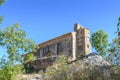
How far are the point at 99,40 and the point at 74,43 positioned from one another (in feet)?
11.3

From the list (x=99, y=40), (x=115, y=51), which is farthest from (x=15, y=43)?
(x=99, y=40)

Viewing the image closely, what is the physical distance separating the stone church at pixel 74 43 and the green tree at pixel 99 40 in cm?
136

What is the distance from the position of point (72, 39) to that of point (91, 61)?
21.5 metres

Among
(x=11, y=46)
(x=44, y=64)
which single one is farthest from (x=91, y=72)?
(x=44, y=64)

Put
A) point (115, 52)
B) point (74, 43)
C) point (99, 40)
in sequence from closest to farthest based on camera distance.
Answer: point (115, 52)
point (99, 40)
point (74, 43)

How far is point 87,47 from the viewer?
3659cm

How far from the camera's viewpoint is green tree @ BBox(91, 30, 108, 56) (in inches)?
1346

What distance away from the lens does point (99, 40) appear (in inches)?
1382

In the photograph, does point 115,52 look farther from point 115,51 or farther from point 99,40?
point 99,40

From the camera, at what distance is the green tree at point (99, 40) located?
112 feet

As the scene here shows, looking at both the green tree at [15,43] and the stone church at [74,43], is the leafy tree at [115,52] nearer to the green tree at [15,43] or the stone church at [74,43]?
the green tree at [15,43]

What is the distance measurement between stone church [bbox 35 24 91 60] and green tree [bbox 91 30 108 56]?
1.36 m

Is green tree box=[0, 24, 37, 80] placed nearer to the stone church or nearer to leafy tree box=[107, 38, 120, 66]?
leafy tree box=[107, 38, 120, 66]

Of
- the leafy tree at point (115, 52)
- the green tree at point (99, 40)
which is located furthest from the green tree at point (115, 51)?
the green tree at point (99, 40)
